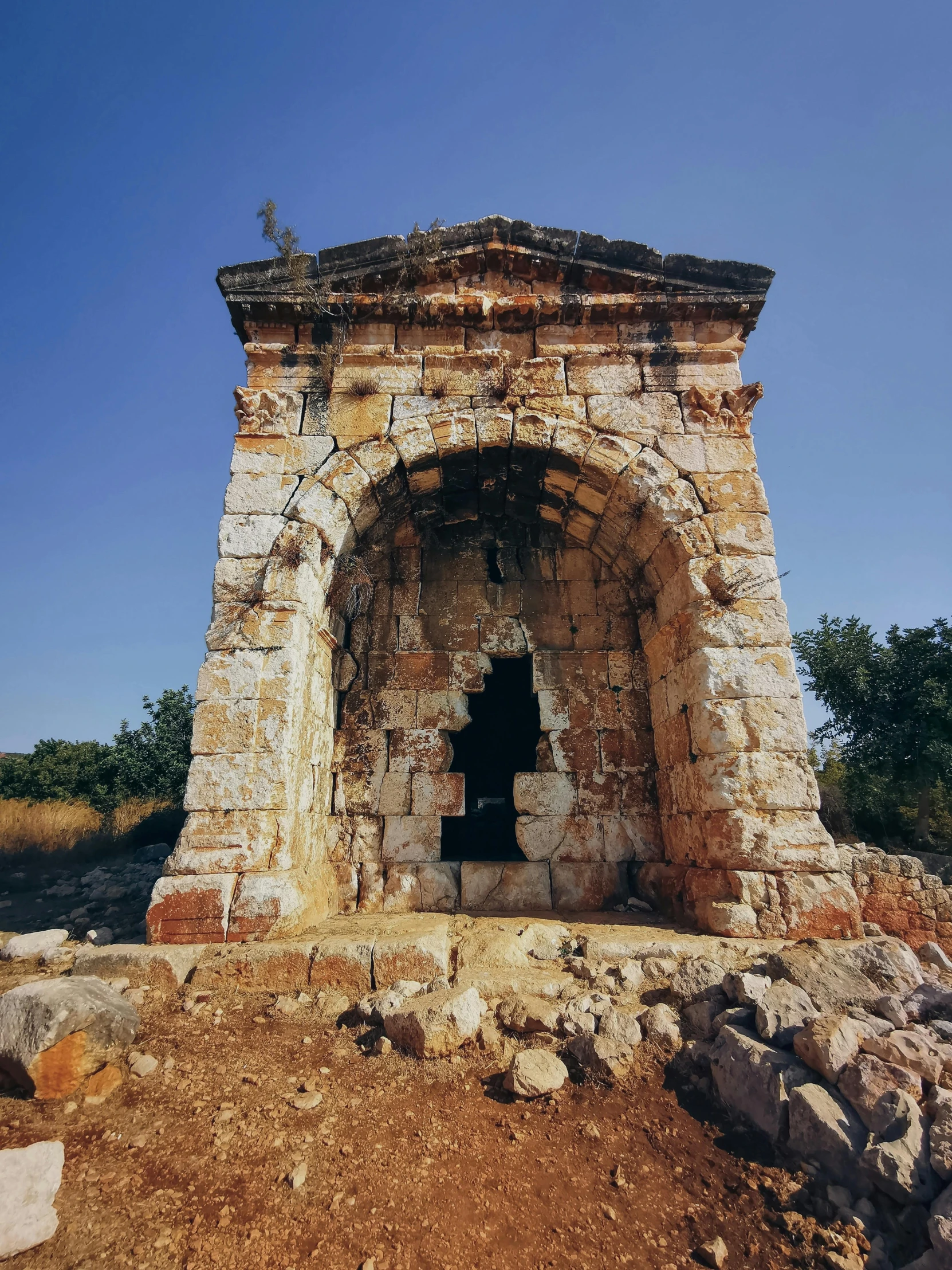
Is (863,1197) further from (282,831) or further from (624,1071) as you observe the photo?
(282,831)

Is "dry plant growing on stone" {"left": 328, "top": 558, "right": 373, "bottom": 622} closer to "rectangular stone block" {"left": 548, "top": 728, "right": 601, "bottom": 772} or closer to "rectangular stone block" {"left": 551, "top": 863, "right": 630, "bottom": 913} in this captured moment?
"rectangular stone block" {"left": 548, "top": 728, "right": 601, "bottom": 772}

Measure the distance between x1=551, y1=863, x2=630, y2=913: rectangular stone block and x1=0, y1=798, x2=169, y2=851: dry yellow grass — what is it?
8.57 m

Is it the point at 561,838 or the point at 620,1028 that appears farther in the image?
the point at 561,838

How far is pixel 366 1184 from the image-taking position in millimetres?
2312

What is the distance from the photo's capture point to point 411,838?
574 cm

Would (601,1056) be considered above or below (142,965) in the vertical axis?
below

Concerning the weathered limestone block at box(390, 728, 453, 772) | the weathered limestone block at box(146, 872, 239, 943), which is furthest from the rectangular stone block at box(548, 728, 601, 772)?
the weathered limestone block at box(146, 872, 239, 943)

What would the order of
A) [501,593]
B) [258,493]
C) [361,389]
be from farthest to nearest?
[501,593], [361,389], [258,493]

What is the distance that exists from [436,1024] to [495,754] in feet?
13.1

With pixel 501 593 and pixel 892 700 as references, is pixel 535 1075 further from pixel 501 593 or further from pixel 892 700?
pixel 892 700

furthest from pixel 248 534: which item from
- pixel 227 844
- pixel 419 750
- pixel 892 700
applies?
pixel 892 700

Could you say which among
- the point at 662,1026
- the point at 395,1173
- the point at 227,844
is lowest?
the point at 395,1173

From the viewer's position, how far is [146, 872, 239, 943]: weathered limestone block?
4.04m

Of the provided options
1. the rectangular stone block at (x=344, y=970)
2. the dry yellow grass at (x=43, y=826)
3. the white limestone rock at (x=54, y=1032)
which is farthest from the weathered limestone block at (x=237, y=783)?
the dry yellow grass at (x=43, y=826)
